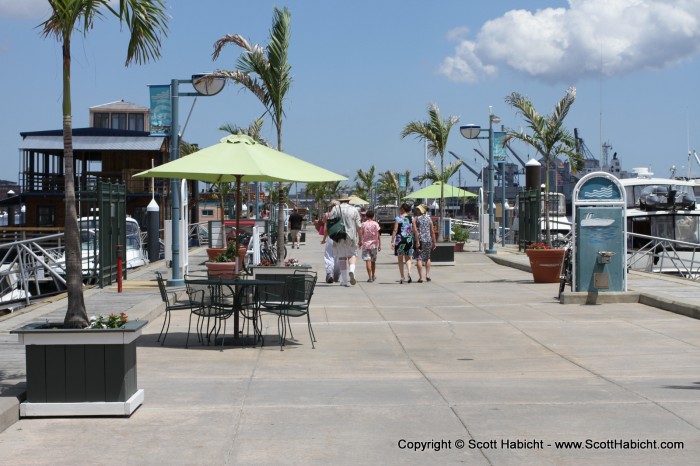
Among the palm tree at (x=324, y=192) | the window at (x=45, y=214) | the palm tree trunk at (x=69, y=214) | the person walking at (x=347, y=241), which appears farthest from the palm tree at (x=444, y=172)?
the palm tree at (x=324, y=192)

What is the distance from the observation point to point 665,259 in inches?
1027

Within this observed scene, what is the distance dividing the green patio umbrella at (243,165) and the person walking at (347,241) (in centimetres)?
665

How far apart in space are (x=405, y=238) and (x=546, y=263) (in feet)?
9.86

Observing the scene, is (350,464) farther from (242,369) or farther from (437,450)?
(242,369)

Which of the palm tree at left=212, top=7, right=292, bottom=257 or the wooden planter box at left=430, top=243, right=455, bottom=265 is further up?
the palm tree at left=212, top=7, right=292, bottom=257

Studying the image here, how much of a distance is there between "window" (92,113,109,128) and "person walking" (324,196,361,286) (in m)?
A: 63.0

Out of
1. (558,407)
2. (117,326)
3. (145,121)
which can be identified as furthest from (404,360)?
(145,121)

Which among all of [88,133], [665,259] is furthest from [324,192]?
[665,259]

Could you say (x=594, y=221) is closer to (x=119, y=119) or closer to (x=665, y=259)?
(x=665, y=259)

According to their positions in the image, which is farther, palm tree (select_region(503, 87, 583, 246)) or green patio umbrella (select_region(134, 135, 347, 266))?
palm tree (select_region(503, 87, 583, 246))

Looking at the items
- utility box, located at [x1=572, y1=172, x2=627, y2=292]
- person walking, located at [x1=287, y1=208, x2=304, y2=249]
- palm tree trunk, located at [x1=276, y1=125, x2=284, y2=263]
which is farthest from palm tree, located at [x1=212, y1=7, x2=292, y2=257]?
person walking, located at [x1=287, y1=208, x2=304, y2=249]

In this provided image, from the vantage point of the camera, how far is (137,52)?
879 centimetres

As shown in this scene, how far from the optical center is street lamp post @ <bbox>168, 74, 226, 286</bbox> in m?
18.1

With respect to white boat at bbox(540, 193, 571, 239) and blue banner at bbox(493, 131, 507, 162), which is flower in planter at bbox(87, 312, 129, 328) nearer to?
white boat at bbox(540, 193, 571, 239)
